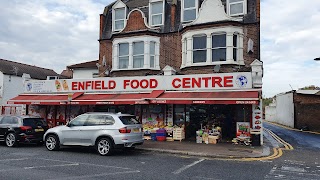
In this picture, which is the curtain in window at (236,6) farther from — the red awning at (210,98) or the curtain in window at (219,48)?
the red awning at (210,98)

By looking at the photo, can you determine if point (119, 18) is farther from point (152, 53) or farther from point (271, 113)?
point (271, 113)

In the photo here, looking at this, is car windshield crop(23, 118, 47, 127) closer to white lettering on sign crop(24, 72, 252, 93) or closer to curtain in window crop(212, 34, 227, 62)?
white lettering on sign crop(24, 72, 252, 93)

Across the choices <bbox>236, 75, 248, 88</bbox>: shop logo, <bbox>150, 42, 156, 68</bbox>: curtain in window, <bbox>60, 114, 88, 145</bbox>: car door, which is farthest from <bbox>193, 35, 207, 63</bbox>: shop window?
<bbox>60, 114, 88, 145</bbox>: car door

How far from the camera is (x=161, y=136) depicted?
15.7 m

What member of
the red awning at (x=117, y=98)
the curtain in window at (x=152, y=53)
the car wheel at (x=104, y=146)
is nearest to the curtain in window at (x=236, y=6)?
the curtain in window at (x=152, y=53)

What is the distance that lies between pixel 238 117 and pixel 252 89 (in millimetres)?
2058

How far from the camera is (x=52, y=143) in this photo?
40.7 feet

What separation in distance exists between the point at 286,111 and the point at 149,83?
20784mm

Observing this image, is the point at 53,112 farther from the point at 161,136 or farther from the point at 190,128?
the point at 190,128

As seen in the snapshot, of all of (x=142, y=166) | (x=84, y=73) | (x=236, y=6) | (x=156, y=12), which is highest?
(x=156, y=12)

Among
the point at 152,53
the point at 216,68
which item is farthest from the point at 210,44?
the point at 152,53

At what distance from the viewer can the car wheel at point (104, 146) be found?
435 inches

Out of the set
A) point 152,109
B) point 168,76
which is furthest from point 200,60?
point 152,109

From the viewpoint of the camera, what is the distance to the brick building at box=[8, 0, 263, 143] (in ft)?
48.8
